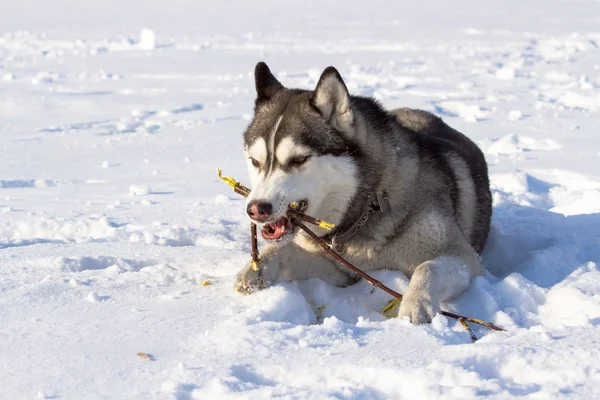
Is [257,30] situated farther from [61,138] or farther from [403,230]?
[403,230]

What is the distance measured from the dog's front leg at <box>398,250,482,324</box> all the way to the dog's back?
0.61 meters

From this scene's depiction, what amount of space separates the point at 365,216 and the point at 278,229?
0.45 m

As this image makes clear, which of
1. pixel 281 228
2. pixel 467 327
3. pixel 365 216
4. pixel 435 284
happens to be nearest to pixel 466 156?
pixel 365 216

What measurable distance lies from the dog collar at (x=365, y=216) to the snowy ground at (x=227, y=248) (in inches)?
8.9

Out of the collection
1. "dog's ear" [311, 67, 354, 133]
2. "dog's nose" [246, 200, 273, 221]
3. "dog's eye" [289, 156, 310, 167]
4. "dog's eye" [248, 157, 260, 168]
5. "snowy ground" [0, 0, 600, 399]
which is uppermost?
"dog's ear" [311, 67, 354, 133]

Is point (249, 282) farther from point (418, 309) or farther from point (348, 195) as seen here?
point (418, 309)

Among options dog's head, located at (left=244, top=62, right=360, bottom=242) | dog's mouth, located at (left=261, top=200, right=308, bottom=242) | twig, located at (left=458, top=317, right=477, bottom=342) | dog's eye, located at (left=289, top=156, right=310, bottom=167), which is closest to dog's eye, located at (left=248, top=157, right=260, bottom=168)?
dog's head, located at (left=244, top=62, right=360, bottom=242)

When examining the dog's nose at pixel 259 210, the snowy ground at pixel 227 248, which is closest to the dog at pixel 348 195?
the dog's nose at pixel 259 210

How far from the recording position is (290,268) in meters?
3.39

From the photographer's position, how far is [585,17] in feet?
74.4

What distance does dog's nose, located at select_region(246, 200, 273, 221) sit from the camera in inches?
116

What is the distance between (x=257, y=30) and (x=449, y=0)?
14352 millimetres

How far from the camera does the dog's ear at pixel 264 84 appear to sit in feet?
12.4

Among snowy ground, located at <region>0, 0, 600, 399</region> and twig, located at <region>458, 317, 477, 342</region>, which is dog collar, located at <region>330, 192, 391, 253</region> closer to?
snowy ground, located at <region>0, 0, 600, 399</region>
